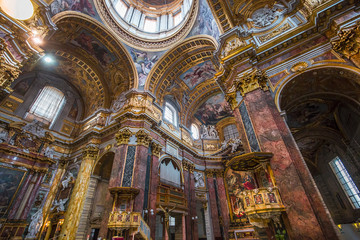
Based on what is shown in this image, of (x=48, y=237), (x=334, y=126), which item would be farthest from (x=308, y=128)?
(x=48, y=237)

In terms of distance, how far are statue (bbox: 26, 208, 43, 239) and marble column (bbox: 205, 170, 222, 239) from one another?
12.6 m

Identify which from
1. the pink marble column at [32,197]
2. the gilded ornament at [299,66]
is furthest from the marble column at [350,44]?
the pink marble column at [32,197]

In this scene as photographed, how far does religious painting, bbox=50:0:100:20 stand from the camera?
32.6 feet

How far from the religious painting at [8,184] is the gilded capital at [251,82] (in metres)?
15.0

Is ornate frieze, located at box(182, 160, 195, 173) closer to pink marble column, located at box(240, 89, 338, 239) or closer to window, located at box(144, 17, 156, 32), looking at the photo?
pink marble column, located at box(240, 89, 338, 239)

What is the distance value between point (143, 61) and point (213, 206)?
1417cm

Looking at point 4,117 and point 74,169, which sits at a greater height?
point 4,117

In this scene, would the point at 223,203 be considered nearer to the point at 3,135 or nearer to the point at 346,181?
the point at 346,181

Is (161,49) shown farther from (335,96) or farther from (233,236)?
(233,236)

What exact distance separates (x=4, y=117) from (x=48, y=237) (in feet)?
29.1

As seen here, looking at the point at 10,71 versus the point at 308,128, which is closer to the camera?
the point at 10,71

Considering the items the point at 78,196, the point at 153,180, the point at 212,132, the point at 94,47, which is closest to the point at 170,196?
the point at 153,180

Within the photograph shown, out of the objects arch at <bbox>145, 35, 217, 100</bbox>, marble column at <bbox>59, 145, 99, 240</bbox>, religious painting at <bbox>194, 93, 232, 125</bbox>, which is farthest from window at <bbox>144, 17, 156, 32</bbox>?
marble column at <bbox>59, 145, 99, 240</bbox>

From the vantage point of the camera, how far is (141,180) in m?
9.95
